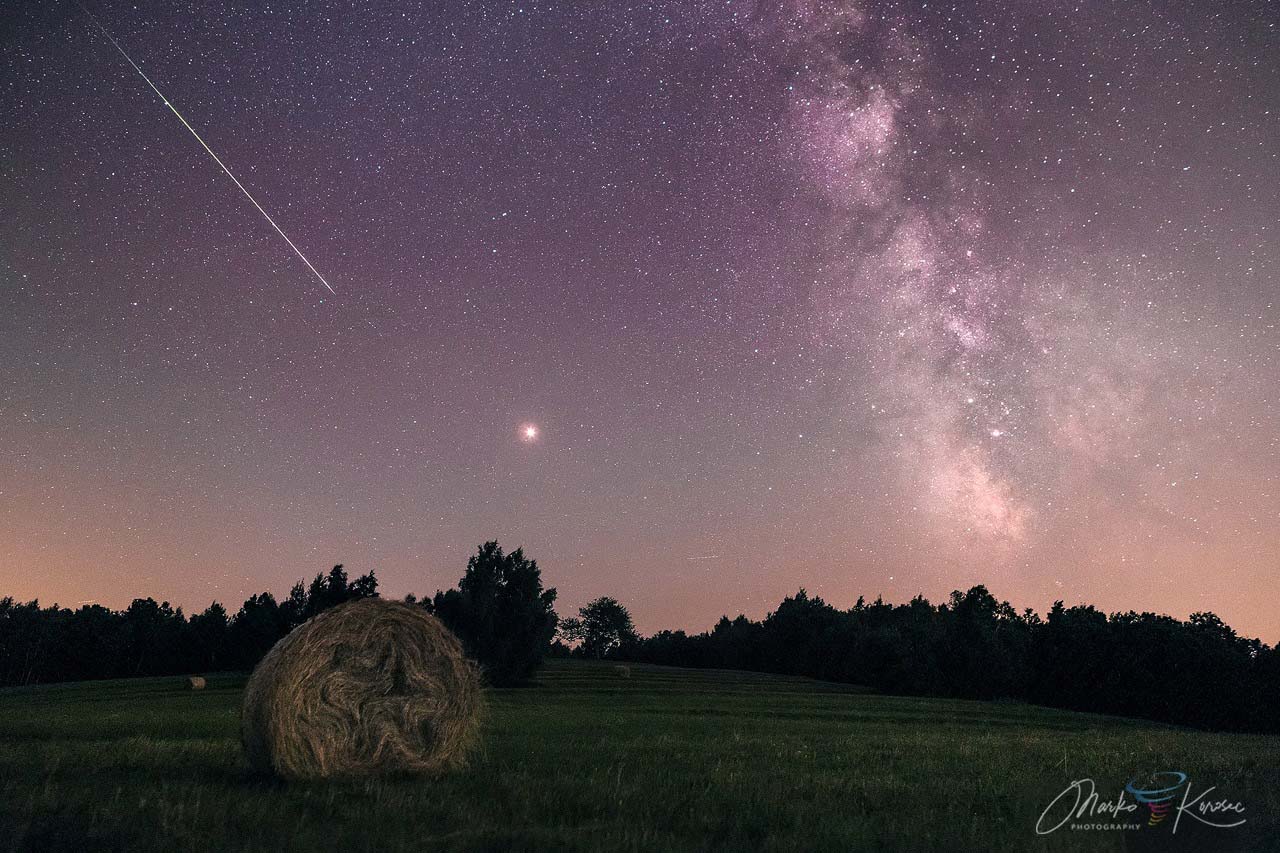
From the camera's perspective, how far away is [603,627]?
187 meters

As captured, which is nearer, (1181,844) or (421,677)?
(1181,844)

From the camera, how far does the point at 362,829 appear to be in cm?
711

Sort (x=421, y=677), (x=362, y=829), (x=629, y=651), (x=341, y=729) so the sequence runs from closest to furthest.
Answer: (x=362, y=829) → (x=341, y=729) → (x=421, y=677) → (x=629, y=651)

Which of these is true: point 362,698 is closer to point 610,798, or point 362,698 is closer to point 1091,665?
point 610,798

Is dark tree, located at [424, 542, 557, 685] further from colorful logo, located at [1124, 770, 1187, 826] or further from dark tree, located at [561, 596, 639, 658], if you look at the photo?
dark tree, located at [561, 596, 639, 658]

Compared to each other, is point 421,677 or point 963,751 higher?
point 421,677

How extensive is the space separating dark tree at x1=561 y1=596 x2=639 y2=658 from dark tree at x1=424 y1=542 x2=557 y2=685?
4971 inches

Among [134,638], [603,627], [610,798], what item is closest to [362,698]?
[610,798]

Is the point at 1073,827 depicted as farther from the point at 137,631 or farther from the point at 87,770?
the point at 137,631

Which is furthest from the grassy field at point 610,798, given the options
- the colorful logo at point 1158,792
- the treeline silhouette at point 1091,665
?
the treeline silhouette at point 1091,665

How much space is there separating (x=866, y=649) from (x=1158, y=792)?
247ft

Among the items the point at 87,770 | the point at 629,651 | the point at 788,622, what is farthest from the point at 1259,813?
the point at 629,651

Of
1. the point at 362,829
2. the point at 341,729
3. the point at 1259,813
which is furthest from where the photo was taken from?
the point at 341,729

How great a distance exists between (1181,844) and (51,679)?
416ft
